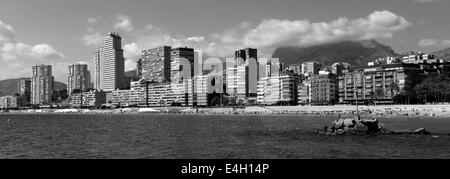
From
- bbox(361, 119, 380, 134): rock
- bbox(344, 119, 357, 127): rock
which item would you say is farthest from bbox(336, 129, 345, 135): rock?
bbox(361, 119, 380, 134): rock

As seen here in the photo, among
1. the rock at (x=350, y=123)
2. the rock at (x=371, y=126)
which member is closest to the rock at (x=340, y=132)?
the rock at (x=350, y=123)

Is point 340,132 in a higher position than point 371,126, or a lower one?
lower

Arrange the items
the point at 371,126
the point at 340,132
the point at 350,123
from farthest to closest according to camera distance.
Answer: the point at 350,123 < the point at 371,126 < the point at 340,132

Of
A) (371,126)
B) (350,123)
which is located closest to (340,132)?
(350,123)

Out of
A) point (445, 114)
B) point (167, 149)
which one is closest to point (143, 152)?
point (167, 149)

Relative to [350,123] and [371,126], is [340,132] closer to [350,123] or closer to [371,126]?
[350,123]

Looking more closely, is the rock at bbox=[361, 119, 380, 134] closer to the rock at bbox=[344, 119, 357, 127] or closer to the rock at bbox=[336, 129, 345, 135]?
the rock at bbox=[344, 119, 357, 127]

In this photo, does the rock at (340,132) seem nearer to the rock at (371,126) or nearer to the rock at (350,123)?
the rock at (350,123)

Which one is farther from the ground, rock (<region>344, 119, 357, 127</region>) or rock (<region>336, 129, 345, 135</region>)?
rock (<region>344, 119, 357, 127</region>)

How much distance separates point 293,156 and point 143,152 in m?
14.4
